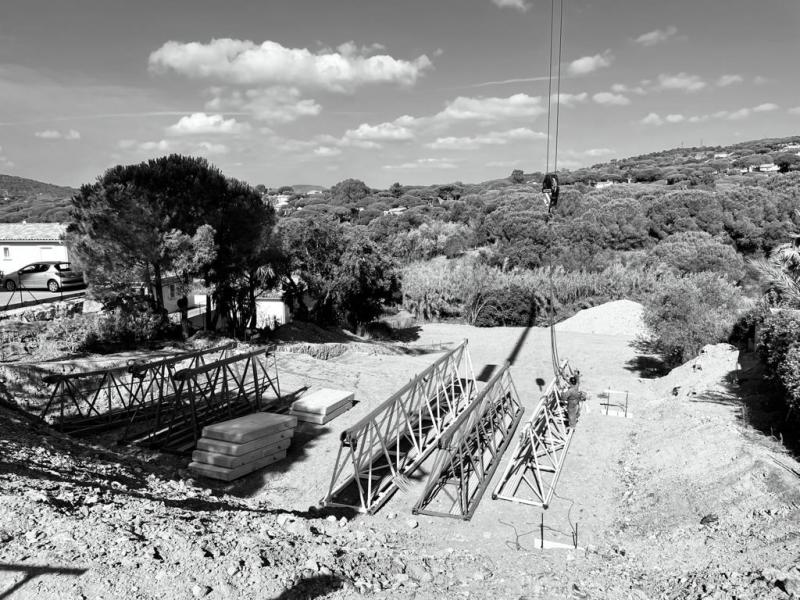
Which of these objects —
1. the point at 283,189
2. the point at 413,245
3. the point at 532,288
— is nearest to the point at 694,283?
the point at 532,288

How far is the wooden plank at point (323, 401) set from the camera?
40.0 ft

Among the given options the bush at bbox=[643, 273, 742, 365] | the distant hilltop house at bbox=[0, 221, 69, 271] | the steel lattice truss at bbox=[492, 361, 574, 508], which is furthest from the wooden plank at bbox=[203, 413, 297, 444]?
the distant hilltop house at bbox=[0, 221, 69, 271]

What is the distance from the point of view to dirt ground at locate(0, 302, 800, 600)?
505cm

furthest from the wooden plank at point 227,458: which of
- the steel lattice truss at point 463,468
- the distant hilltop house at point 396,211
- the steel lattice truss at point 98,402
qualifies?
the distant hilltop house at point 396,211

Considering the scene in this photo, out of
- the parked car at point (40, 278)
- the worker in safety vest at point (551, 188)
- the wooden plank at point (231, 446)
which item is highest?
the worker in safety vest at point (551, 188)

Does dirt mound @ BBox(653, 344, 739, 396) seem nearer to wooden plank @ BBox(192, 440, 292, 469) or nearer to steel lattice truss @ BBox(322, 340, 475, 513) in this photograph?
steel lattice truss @ BBox(322, 340, 475, 513)

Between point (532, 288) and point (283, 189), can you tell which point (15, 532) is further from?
point (283, 189)

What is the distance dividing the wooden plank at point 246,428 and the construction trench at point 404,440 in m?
0.44

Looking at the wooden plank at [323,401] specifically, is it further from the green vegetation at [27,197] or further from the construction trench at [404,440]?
the green vegetation at [27,197]

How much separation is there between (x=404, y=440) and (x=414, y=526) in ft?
12.2

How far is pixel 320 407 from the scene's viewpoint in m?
12.2

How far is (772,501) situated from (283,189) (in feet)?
433

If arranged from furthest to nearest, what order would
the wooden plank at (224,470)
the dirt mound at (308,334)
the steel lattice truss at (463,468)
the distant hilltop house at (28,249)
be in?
1. the distant hilltop house at (28,249)
2. the dirt mound at (308,334)
3. the wooden plank at (224,470)
4. the steel lattice truss at (463,468)

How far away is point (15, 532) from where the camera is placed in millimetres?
5234
